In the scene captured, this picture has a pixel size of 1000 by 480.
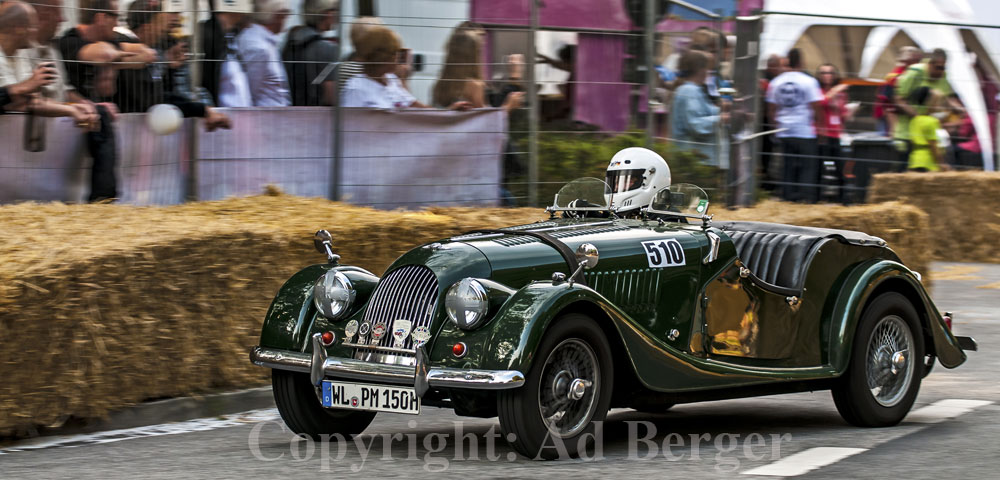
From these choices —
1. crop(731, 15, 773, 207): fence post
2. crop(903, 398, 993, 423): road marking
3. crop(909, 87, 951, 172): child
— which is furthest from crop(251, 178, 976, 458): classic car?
crop(909, 87, 951, 172): child

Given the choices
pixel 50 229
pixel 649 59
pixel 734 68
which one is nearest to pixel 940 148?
pixel 734 68

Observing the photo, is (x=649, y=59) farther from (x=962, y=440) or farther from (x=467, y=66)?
(x=962, y=440)

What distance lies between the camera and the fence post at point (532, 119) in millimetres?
11680

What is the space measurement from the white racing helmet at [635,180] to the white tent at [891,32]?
8594 millimetres

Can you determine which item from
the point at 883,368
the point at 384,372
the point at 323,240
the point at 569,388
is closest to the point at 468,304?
the point at 384,372

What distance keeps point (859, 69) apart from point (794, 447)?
1094 centimetres

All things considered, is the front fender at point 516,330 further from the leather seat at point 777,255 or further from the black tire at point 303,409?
the leather seat at point 777,255

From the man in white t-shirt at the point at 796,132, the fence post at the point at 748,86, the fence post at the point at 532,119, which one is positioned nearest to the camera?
the fence post at the point at 532,119

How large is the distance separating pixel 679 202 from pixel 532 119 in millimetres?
4120

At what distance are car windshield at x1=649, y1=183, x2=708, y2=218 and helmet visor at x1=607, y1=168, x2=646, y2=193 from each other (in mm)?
164

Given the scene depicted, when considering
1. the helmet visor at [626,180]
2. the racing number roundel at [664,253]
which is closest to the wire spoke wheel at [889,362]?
the racing number roundel at [664,253]

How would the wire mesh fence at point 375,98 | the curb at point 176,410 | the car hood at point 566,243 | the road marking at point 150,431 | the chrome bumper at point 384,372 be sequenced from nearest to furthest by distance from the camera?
the chrome bumper at point 384,372 < the car hood at point 566,243 < the road marking at point 150,431 < the curb at point 176,410 < the wire mesh fence at point 375,98

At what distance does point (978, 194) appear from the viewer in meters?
16.8

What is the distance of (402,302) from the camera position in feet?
21.4
